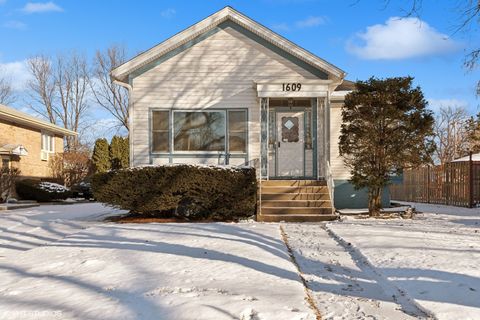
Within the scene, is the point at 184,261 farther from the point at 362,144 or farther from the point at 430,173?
the point at 430,173

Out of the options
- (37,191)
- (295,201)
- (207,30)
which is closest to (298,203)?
(295,201)

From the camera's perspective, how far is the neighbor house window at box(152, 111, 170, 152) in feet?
46.8

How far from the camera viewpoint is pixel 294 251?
7.73m

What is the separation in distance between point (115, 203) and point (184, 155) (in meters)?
2.76

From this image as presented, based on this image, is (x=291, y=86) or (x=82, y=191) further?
(x=82, y=191)

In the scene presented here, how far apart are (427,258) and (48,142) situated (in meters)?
28.1

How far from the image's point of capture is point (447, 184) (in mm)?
20391

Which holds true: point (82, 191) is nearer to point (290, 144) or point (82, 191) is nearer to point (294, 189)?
point (290, 144)

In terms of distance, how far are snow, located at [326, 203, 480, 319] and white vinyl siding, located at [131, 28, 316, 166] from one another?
199 inches

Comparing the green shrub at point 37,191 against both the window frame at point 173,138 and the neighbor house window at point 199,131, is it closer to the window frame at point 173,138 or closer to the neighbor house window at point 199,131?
the window frame at point 173,138

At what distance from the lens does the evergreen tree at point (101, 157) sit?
107 ft

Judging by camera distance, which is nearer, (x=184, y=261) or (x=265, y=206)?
(x=184, y=261)

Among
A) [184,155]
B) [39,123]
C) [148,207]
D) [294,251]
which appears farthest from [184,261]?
[39,123]

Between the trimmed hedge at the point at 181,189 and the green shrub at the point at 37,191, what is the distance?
41.4 ft
